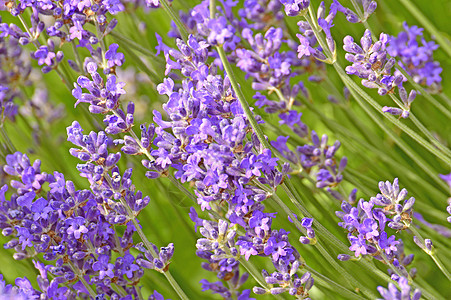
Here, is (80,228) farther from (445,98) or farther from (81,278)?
(445,98)

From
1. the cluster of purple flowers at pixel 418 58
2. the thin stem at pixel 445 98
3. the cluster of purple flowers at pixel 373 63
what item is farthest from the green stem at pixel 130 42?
the thin stem at pixel 445 98

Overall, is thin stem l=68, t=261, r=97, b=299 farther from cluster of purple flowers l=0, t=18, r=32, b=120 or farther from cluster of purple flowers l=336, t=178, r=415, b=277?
cluster of purple flowers l=0, t=18, r=32, b=120

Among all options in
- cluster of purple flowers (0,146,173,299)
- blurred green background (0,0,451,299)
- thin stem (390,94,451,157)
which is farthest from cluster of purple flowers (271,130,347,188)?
cluster of purple flowers (0,146,173,299)

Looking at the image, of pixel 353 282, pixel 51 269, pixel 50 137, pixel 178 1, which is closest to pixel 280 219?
pixel 353 282

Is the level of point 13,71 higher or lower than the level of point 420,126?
higher

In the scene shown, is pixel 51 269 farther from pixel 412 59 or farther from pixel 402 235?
pixel 412 59

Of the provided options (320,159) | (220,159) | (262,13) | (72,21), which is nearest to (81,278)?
(220,159)

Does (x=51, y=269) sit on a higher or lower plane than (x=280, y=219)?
higher

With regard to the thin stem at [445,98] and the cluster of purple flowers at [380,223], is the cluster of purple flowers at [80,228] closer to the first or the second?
the cluster of purple flowers at [380,223]
